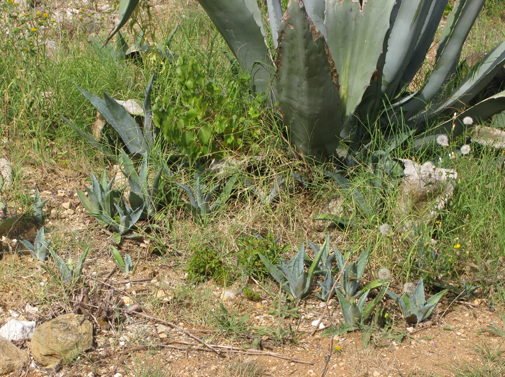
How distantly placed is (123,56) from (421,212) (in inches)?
90.0

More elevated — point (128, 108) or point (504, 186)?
point (128, 108)

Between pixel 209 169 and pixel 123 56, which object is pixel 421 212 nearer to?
pixel 209 169

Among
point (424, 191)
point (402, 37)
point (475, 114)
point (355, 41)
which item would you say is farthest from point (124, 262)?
point (475, 114)

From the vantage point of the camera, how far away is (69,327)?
1.95m

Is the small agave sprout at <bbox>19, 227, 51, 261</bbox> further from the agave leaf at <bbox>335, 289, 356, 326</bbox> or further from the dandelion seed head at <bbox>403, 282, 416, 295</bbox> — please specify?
the dandelion seed head at <bbox>403, 282, 416, 295</bbox>

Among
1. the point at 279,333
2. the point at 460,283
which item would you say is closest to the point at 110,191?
the point at 279,333

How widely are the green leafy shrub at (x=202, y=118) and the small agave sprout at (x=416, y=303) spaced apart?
1.19 metres

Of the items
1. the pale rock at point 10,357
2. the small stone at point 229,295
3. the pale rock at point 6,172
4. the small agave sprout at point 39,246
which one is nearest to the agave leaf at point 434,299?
the small stone at point 229,295

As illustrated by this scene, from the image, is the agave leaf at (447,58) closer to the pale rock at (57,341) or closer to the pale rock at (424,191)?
the pale rock at (424,191)

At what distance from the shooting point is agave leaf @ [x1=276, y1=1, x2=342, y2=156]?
221 centimetres

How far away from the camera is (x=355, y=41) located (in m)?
2.62

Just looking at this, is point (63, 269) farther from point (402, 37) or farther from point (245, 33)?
point (402, 37)

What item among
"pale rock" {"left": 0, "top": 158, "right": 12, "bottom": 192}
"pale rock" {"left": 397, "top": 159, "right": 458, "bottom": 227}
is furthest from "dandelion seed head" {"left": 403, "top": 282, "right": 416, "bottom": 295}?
"pale rock" {"left": 0, "top": 158, "right": 12, "bottom": 192}

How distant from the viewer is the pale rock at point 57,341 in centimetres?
190
